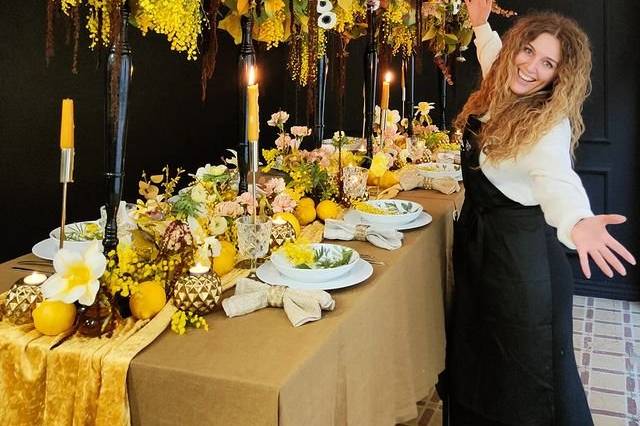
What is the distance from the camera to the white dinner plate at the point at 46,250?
1606 millimetres

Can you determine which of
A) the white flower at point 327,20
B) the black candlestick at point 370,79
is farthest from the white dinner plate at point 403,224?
the black candlestick at point 370,79

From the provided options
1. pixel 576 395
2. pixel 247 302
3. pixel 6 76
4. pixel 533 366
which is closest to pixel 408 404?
pixel 533 366

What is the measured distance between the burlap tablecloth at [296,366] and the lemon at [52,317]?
162 millimetres

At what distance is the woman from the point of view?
5.77ft

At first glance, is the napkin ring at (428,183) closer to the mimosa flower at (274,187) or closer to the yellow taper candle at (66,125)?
the mimosa flower at (274,187)

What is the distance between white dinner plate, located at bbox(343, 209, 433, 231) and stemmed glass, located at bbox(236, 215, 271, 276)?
0.55 m

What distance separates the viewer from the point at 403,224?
6.75 feet

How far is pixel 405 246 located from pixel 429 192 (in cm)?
85

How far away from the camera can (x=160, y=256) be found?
1.39m

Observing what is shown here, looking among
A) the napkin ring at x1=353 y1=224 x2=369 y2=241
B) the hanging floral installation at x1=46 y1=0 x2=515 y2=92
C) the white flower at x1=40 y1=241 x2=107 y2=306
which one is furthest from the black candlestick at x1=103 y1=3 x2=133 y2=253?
the napkin ring at x1=353 y1=224 x2=369 y2=241

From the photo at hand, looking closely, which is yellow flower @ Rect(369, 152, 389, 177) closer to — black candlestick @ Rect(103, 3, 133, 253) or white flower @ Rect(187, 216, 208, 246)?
white flower @ Rect(187, 216, 208, 246)

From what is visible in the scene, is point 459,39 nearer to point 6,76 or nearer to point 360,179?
point 360,179

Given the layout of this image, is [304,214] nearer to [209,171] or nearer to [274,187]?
[274,187]

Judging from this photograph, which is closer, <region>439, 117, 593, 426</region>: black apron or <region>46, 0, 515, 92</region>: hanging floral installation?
<region>46, 0, 515, 92</region>: hanging floral installation
